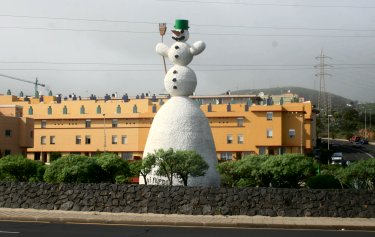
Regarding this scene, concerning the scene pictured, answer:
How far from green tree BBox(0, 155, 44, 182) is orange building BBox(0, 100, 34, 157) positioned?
29255 mm

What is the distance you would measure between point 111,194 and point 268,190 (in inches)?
220

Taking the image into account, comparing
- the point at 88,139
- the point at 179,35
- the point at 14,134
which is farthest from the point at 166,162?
the point at 88,139

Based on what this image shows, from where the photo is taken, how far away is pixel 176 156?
23938 mm

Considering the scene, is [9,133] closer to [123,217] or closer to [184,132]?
[184,132]

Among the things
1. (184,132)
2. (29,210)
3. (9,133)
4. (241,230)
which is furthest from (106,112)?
(241,230)

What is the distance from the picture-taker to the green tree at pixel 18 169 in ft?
87.8

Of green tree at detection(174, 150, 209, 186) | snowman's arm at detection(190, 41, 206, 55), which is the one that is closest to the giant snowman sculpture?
snowman's arm at detection(190, 41, 206, 55)

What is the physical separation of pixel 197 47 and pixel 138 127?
40529mm

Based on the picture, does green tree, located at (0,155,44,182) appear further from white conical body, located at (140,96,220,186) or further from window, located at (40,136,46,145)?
window, located at (40,136,46,145)

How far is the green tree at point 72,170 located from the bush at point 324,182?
30.2 ft

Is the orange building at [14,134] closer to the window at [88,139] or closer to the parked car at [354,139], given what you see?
the window at [88,139]

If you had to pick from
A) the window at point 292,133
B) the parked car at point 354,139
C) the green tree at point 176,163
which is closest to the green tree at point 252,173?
the green tree at point 176,163

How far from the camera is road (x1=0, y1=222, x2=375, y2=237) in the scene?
15.7m

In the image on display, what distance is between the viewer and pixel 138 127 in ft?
222
